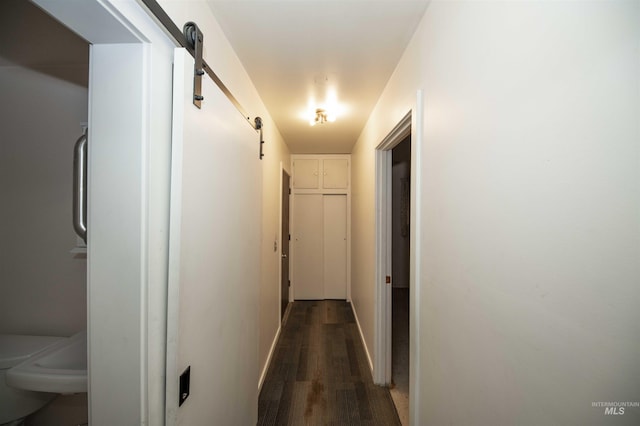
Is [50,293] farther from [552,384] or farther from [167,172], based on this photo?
[552,384]

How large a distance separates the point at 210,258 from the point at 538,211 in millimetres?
→ 1069

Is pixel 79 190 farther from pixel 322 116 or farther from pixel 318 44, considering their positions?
pixel 322 116

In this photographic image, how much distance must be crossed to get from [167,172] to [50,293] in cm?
138

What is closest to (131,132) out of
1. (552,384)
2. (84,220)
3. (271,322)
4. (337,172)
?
(84,220)

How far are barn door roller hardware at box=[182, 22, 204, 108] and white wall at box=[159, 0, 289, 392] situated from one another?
0.04m

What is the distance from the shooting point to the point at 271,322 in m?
2.65

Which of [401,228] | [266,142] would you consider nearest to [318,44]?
[266,142]

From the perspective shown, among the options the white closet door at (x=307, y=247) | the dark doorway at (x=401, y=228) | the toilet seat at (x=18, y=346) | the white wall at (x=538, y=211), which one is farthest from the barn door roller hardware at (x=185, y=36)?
the dark doorway at (x=401, y=228)

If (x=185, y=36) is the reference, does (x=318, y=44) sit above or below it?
above

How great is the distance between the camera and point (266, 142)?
7.75 ft

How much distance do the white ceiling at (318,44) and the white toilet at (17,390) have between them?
199 centimetres

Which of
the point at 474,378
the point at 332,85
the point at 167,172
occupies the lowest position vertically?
the point at 474,378

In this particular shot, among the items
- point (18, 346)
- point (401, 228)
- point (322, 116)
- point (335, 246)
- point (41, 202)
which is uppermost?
point (322, 116)

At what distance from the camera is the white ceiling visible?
113 centimetres
